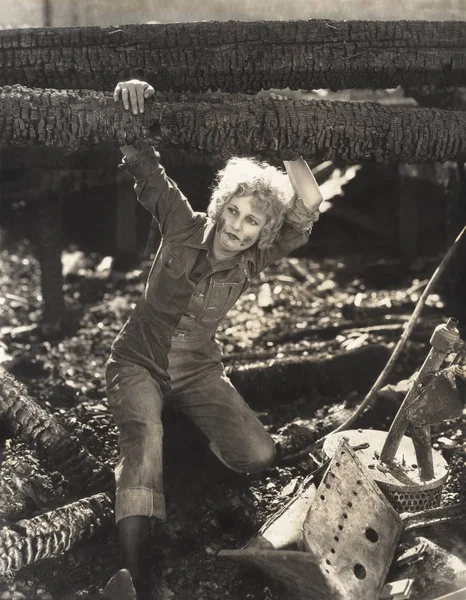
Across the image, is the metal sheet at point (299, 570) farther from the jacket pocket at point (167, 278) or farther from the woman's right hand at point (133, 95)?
the woman's right hand at point (133, 95)

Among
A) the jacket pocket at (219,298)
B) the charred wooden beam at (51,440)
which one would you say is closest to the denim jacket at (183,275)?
the jacket pocket at (219,298)

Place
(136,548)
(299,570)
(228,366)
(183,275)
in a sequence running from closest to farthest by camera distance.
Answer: (299,570) < (136,548) < (183,275) < (228,366)

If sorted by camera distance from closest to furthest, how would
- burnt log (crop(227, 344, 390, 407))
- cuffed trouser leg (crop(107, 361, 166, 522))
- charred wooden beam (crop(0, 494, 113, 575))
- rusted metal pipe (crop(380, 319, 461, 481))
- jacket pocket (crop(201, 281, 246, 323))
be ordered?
charred wooden beam (crop(0, 494, 113, 575))
cuffed trouser leg (crop(107, 361, 166, 522))
rusted metal pipe (crop(380, 319, 461, 481))
jacket pocket (crop(201, 281, 246, 323))
burnt log (crop(227, 344, 390, 407))

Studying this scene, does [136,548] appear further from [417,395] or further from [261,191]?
[261,191]

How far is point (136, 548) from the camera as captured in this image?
130 inches

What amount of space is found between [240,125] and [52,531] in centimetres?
208

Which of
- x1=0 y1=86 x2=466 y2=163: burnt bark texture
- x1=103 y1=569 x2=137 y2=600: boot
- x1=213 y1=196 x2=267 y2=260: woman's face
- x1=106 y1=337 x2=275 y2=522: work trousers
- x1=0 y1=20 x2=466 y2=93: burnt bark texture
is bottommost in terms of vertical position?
x1=103 y1=569 x2=137 y2=600: boot

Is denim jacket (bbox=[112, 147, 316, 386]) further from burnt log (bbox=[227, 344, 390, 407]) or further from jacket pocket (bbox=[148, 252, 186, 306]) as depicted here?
burnt log (bbox=[227, 344, 390, 407])

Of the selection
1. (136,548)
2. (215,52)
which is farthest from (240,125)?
(136,548)

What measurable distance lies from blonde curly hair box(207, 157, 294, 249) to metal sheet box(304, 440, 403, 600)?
1.11 meters

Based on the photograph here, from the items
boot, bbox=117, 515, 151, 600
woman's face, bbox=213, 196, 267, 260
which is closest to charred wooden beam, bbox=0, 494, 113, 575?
boot, bbox=117, 515, 151, 600

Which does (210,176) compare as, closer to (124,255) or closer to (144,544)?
(124,255)

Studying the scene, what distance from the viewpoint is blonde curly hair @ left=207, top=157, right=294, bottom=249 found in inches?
140

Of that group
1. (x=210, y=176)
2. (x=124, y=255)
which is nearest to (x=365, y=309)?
(x=210, y=176)
